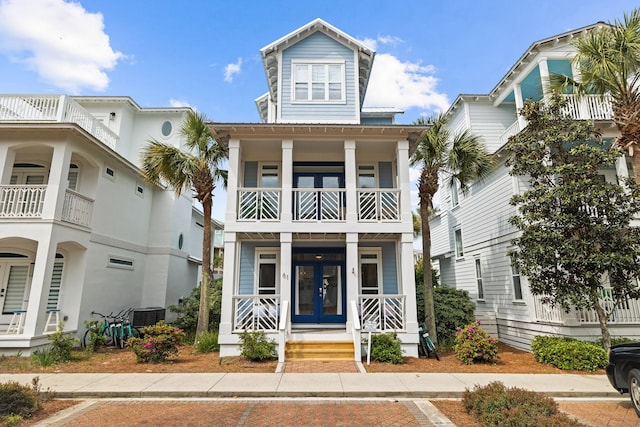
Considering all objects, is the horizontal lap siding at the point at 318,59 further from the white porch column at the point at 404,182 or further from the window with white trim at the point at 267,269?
the window with white trim at the point at 267,269

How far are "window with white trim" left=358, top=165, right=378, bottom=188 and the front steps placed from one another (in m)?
5.98

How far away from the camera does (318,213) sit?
480 inches

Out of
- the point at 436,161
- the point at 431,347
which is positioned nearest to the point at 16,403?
the point at 431,347

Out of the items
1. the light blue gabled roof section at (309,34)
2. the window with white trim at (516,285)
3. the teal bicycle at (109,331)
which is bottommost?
the teal bicycle at (109,331)

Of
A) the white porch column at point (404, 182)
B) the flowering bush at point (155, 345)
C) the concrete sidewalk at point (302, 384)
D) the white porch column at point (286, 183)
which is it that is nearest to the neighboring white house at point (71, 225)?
the flowering bush at point (155, 345)

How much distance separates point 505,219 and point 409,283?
19.2 ft

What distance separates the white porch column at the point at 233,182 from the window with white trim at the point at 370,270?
4938 mm

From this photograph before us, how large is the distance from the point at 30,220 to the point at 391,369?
11548 millimetres

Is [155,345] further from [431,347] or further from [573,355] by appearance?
[573,355]

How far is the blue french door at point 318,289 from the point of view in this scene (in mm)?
12281

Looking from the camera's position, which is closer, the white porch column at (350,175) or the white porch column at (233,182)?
the white porch column at (233,182)

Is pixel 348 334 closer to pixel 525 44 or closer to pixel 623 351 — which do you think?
pixel 623 351

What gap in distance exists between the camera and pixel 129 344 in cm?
979

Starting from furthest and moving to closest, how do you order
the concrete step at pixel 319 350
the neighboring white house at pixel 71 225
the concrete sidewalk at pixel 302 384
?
the neighboring white house at pixel 71 225 → the concrete step at pixel 319 350 → the concrete sidewalk at pixel 302 384
